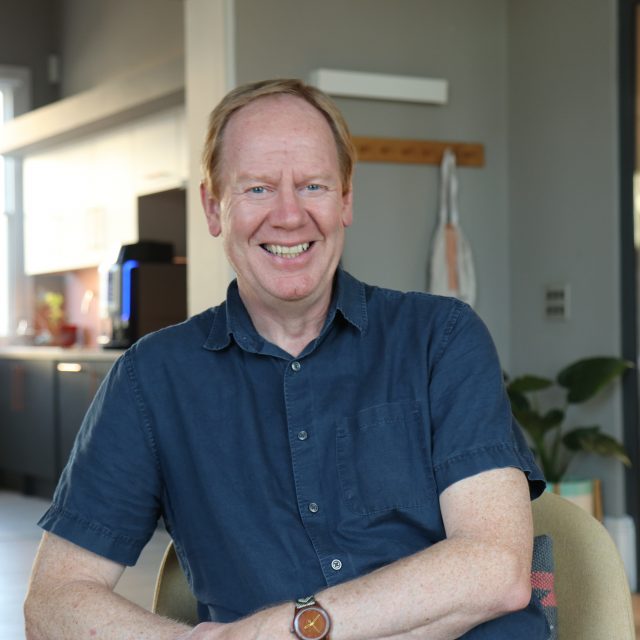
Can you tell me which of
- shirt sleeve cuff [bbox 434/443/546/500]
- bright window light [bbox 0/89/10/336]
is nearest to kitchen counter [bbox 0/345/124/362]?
bright window light [bbox 0/89/10/336]

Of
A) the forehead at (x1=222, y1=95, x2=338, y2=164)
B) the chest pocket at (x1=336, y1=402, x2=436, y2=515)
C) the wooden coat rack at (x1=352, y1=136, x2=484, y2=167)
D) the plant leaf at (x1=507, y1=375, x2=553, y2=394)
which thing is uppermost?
the wooden coat rack at (x1=352, y1=136, x2=484, y2=167)

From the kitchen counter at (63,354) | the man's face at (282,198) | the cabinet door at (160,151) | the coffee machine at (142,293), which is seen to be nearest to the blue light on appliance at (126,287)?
the coffee machine at (142,293)

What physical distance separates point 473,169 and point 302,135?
3.40 m

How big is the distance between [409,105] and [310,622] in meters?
3.61

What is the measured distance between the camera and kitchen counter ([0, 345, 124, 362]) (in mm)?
6129

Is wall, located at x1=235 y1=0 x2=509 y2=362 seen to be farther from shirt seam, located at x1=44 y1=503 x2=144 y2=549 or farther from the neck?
shirt seam, located at x1=44 y1=503 x2=144 y2=549

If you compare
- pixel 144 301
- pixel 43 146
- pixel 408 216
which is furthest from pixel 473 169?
pixel 43 146

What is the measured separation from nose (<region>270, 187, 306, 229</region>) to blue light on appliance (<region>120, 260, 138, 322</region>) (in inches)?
190

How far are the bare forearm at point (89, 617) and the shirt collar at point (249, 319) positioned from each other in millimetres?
348

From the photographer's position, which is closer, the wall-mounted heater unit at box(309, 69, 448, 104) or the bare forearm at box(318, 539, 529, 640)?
the bare forearm at box(318, 539, 529, 640)

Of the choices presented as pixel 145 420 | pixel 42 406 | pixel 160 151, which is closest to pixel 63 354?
pixel 42 406

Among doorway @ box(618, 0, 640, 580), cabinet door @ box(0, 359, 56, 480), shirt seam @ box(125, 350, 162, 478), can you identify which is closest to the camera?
shirt seam @ box(125, 350, 162, 478)

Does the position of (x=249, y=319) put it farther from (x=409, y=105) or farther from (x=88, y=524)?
(x=409, y=105)

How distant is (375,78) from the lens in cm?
454
